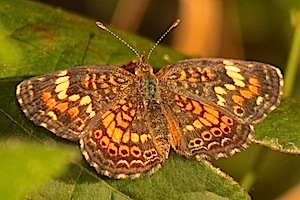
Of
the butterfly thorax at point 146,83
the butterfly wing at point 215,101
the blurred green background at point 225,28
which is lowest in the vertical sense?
the blurred green background at point 225,28

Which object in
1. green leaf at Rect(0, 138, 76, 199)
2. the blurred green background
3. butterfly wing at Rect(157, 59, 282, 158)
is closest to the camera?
green leaf at Rect(0, 138, 76, 199)

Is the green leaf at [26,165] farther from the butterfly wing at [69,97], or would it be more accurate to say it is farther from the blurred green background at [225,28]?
the blurred green background at [225,28]

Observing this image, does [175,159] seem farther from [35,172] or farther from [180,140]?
[35,172]

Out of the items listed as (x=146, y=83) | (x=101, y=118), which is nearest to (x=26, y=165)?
(x=101, y=118)

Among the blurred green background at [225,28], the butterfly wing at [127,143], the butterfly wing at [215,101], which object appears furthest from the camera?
the blurred green background at [225,28]

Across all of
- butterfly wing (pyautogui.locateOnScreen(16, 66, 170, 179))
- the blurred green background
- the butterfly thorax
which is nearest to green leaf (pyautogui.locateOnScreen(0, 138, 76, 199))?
butterfly wing (pyautogui.locateOnScreen(16, 66, 170, 179))

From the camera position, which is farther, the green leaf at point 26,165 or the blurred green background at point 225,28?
the blurred green background at point 225,28

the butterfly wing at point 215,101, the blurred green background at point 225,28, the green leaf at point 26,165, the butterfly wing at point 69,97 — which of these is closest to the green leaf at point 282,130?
the butterfly wing at point 215,101

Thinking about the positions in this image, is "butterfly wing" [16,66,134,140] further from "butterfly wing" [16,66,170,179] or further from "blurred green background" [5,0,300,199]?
"blurred green background" [5,0,300,199]
